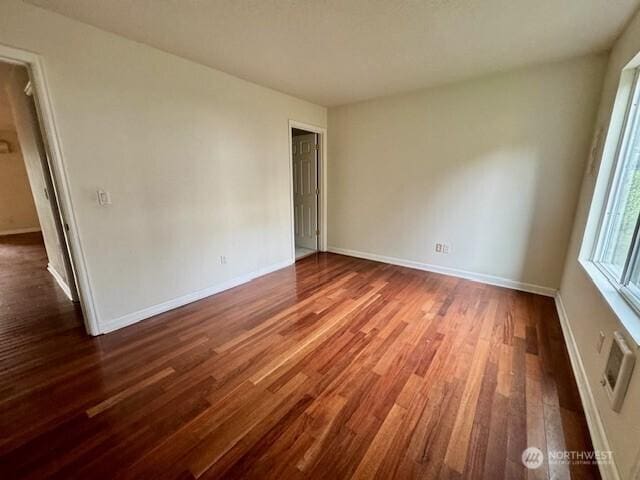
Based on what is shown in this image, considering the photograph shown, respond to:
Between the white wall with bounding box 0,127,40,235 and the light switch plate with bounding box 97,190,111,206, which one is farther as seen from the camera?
the white wall with bounding box 0,127,40,235

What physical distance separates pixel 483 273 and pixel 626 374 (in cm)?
236

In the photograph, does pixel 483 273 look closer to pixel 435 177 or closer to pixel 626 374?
pixel 435 177

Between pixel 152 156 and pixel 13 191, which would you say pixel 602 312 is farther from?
pixel 13 191

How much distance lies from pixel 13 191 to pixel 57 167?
6648 millimetres

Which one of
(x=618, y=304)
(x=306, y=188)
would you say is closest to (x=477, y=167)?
(x=618, y=304)

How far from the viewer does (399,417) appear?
1.50m

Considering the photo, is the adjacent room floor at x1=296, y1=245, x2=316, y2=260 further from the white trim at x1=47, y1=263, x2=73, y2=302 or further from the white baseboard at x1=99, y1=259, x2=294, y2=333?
the white trim at x1=47, y1=263, x2=73, y2=302

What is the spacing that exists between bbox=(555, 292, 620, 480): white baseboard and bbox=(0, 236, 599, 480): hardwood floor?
0.05 m

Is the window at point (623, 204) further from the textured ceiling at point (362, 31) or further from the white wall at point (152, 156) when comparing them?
the white wall at point (152, 156)

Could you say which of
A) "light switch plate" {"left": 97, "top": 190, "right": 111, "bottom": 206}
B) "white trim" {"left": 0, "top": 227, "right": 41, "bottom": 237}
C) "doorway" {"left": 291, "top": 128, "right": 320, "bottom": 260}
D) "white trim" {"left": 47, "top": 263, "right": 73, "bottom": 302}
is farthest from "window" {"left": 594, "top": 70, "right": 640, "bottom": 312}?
"white trim" {"left": 0, "top": 227, "right": 41, "bottom": 237}

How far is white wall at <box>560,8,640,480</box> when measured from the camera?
1085 mm

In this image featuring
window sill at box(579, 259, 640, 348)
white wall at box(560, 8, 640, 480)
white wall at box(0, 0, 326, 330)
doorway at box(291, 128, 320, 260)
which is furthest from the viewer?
doorway at box(291, 128, 320, 260)

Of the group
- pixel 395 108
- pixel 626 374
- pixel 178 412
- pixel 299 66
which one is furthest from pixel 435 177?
pixel 178 412

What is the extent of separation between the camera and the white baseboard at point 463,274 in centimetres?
306
